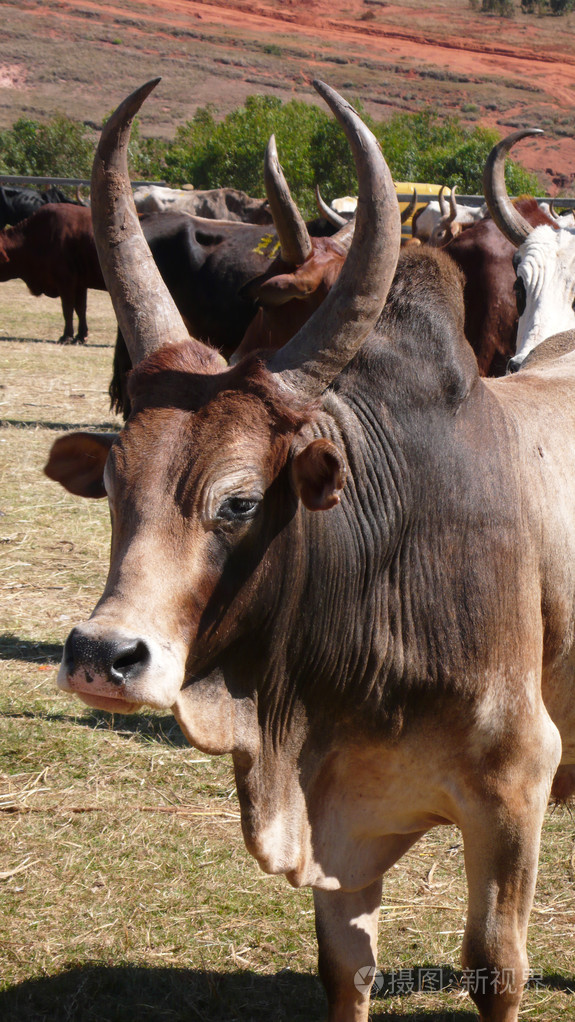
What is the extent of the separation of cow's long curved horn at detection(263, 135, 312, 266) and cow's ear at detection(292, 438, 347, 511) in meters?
2.47

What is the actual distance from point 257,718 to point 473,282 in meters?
4.95

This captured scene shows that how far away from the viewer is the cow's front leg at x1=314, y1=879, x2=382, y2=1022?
275 cm

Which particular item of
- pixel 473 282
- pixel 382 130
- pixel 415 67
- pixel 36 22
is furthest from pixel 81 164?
pixel 415 67

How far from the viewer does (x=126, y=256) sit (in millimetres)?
2541

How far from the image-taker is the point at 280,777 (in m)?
2.42

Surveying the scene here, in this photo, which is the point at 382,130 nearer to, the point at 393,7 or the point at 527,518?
the point at 527,518

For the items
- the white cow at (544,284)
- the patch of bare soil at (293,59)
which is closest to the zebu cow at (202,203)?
the white cow at (544,284)

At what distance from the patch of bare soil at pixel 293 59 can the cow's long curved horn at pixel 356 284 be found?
6636 centimetres

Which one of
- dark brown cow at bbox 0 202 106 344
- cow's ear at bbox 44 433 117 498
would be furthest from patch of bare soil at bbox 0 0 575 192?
cow's ear at bbox 44 433 117 498

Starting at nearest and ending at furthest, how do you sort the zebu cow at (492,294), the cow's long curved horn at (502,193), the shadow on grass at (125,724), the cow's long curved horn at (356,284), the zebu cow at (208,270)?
the cow's long curved horn at (356,284)
the shadow on grass at (125,724)
the cow's long curved horn at (502,193)
the zebu cow at (492,294)
the zebu cow at (208,270)

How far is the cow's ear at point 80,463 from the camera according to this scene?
2443 millimetres

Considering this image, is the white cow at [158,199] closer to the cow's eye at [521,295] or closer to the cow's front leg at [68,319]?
the cow's front leg at [68,319]

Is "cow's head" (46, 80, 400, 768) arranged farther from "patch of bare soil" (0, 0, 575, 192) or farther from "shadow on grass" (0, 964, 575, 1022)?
"patch of bare soil" (0, 0, 575, 192)

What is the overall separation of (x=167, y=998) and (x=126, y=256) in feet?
6.78
